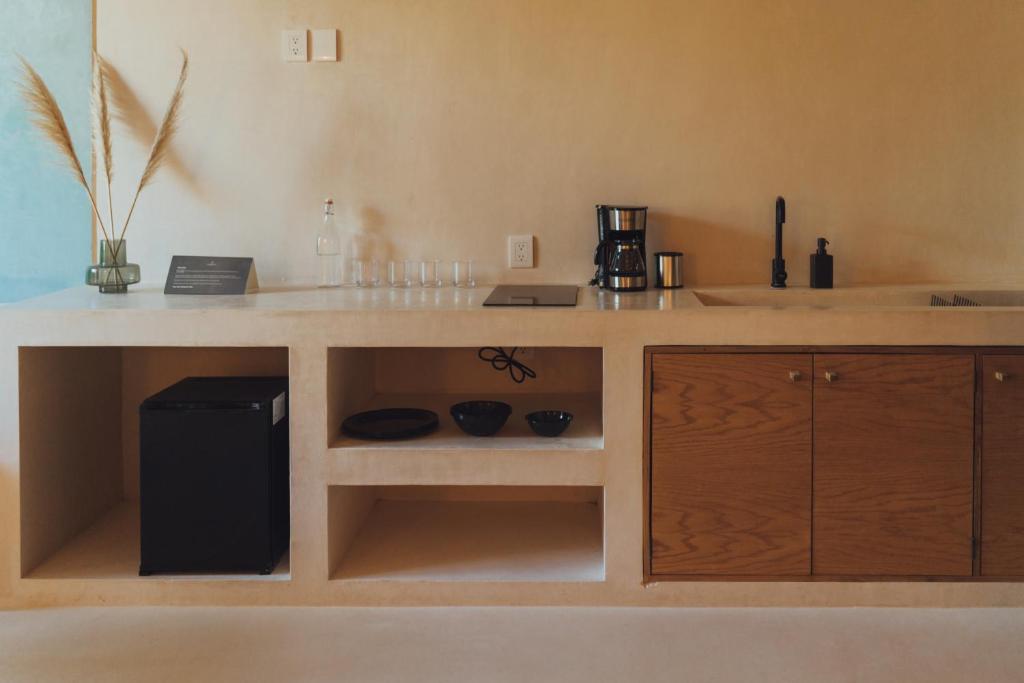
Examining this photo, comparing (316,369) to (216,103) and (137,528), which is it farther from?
(216,103)

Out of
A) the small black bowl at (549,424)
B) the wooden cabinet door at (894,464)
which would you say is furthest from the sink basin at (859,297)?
the small black bowl at (549,424)

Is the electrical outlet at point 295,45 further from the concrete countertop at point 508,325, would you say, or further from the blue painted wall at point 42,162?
the concrete countertop at point 508,325

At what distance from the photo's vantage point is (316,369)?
2.42 meters

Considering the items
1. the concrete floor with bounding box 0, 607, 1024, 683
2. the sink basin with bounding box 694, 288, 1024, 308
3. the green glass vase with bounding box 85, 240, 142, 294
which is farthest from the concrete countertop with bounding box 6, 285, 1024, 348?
the concrete floor with bounding box 0, 607, 1024, 683

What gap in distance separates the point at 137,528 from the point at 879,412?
2.07 meters

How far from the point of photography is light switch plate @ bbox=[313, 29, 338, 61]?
9.59 ft

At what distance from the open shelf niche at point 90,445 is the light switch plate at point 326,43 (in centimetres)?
91

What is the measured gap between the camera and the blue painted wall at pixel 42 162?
2.91 m

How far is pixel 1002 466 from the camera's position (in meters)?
2.38

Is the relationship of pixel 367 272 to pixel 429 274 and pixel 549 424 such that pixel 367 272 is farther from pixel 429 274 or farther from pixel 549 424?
pixel 549 424

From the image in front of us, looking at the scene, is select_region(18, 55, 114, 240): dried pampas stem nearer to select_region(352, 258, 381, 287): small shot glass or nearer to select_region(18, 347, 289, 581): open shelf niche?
select_region(18, 347, 289, 581): open shelf niche

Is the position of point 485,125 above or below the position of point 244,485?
above

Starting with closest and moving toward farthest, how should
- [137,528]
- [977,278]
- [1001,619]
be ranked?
[1001,619] < [137,528] < [977,278]

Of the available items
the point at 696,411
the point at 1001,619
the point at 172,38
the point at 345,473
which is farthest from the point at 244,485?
the point at 1001,619
